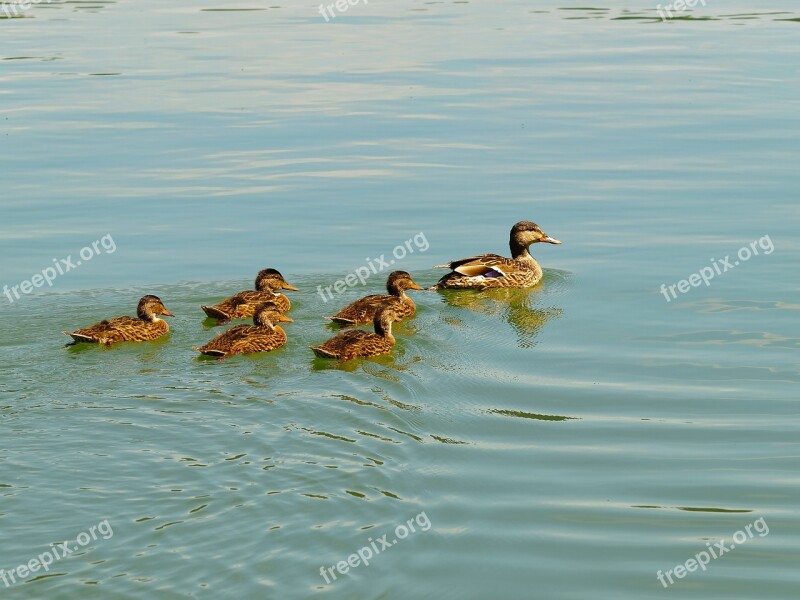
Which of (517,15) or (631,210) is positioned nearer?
(631,210)

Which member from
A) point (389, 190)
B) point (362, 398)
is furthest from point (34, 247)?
point (362, 398)

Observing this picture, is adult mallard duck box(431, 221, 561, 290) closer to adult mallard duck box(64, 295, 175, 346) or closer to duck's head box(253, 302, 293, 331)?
duck's head box(253, 302, 293, 331)

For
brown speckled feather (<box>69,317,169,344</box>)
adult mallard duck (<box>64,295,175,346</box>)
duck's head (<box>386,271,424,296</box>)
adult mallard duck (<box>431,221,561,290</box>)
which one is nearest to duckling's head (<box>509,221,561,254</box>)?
adult mallard duck (<box>431,221,561,290</box>)

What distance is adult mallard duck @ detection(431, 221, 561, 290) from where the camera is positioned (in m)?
14.8

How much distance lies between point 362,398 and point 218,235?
20.6 ft

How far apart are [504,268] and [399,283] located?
1.56 m

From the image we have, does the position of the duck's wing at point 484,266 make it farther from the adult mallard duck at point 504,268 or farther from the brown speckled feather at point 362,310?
the brown speckled feather at point 362,310

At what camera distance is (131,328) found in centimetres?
1252

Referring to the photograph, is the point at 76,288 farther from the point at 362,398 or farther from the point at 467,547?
the point at 467,547

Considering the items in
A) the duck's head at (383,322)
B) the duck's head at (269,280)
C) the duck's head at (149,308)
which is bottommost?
the duck's head at (149,308)

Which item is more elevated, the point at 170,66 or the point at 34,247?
the point at 170,66

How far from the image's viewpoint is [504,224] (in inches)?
678

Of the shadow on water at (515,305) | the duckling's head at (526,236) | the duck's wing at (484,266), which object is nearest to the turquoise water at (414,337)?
the shadow on water at (515,305)

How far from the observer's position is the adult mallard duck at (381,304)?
1342 cm
